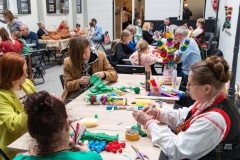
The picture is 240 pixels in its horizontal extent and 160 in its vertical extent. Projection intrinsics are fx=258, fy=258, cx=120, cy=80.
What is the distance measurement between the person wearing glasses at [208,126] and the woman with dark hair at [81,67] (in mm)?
1278

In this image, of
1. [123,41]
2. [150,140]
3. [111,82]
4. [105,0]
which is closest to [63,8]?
[105,0]

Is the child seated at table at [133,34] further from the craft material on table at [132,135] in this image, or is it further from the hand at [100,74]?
the craft material on table at [132,135]

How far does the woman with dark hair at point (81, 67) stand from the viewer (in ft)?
8.51

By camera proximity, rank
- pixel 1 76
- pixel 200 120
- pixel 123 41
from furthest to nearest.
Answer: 1. pixel 123 41
2. pixel 1 76
3. pixel 200 120

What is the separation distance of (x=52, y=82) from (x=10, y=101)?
153 inches

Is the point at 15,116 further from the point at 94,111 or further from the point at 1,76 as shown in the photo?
the point at 94,111

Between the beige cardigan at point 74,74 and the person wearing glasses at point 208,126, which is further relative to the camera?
the beige cardigan at point 74,74

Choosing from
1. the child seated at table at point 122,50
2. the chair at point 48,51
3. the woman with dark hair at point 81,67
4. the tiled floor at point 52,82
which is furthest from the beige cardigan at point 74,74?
the chair at point 48,51

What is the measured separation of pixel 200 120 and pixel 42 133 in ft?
2.51

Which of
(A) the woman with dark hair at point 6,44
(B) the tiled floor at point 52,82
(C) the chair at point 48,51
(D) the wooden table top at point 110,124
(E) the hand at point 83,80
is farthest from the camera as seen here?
(C) the chair at point 48,51

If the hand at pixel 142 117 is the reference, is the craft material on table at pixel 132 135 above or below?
below

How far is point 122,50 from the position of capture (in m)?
4.64

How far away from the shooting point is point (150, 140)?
158 centimetres

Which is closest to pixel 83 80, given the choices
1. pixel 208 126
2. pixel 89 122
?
pixel 89 122
